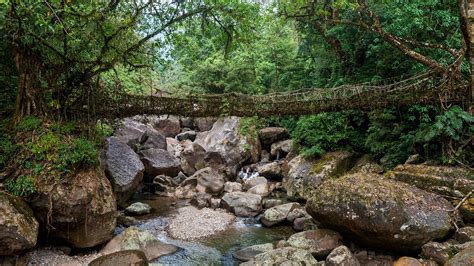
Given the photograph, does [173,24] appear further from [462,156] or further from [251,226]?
[462,156]

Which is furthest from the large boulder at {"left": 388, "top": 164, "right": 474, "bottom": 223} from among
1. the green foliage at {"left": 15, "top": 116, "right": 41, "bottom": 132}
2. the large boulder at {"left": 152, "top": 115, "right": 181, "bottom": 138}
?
the large boulder at {"left": 152, "top": 115, "right": 181, "bottom": 138}

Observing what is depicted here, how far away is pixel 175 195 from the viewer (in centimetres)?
1269

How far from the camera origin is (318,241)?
7156 millimetres

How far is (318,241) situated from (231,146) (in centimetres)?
828

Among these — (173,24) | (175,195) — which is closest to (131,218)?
(175,195)

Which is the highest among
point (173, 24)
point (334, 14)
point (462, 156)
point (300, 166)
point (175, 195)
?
point (334, 14)

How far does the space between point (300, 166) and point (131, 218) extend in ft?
19.1

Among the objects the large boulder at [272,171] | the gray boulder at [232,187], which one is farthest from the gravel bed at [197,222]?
the large boulder at [272,171]

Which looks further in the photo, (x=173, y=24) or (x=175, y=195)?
(x=175, y=195)

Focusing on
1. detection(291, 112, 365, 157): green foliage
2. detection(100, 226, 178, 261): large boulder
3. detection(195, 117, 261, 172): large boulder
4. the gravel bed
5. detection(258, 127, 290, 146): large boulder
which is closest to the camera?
detection(100, 226, 178, 261): large boulder

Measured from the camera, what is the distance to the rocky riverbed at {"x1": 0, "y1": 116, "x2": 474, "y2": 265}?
6129mm

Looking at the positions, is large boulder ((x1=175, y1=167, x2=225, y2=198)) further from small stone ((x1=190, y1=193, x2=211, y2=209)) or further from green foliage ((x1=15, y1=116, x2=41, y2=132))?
green foliage ((x1=15, y1=116, x2=41, y2=132))

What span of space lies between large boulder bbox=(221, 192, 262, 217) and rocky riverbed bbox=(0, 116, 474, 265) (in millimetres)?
31

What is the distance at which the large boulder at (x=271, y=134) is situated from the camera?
15.5m
